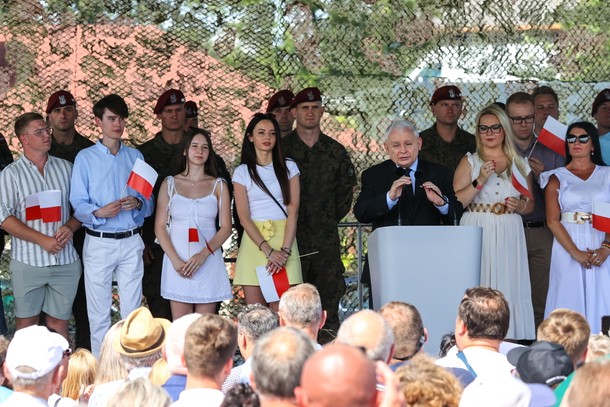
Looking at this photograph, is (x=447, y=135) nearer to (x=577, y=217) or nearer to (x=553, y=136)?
(x=553, y=136)

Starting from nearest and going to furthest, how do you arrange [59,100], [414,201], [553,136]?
1. [414,201]
2. [553,136]
3. [59,100]

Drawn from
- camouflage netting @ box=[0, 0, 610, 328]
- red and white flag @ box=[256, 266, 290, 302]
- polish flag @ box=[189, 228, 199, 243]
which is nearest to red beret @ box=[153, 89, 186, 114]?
camouflage netting @ box=[0, 0, 610, 328]

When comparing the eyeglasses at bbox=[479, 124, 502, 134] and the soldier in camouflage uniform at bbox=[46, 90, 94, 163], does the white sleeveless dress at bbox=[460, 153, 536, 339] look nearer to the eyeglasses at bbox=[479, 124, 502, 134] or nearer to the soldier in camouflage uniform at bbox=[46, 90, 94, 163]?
the eyeglasses at bbox=[479, 124, 502, 134]

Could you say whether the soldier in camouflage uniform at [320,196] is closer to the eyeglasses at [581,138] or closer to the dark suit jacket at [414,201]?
the dark suit jacket at [414,201]

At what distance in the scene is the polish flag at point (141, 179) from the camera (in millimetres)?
6730

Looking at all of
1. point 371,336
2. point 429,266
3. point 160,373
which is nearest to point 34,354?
point 160,373

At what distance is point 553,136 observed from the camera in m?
7.28

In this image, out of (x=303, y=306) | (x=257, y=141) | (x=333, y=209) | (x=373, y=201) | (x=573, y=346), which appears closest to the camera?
(x=573, y=346)

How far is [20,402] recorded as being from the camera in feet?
12.5

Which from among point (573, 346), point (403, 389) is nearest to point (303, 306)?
point (573, 346)

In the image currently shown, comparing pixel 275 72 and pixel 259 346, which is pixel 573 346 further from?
pixel 275 72

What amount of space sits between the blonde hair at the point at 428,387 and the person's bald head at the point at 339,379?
0.53 meters

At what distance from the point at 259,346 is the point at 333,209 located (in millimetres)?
4498

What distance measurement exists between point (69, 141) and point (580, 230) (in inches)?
129
